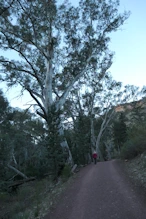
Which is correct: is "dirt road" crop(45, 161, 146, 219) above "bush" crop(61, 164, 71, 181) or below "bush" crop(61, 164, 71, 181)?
below

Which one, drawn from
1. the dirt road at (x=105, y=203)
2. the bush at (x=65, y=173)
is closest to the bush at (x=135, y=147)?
the dirt road at (x=105, y=203)

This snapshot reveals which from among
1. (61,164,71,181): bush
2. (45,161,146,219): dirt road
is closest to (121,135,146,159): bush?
(45,161,146,219): dirt road

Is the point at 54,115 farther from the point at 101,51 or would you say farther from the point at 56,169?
the point at 101,51

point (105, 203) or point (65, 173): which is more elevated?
point (65, 173)

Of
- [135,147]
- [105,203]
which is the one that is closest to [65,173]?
[135,147]

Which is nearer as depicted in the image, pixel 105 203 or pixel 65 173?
pixel 105 203

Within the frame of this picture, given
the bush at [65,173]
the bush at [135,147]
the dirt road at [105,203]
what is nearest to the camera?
the dirt road at [105,203]

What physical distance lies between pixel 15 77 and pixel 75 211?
11161 millimetres

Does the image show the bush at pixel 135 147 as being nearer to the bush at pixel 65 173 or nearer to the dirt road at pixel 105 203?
the dirt road at pixel 105 203

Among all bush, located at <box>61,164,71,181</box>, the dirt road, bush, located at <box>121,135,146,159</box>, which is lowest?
the dirt road

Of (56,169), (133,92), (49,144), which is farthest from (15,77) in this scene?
(133,92)

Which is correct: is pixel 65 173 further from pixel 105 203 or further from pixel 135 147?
pixel 105 203

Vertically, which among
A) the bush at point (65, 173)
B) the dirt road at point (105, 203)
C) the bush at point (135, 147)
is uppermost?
the bush at point (135, 147)

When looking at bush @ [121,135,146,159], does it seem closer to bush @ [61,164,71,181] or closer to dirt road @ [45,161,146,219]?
dirt road @ [45,161,146,219]
